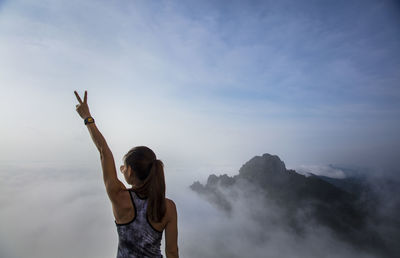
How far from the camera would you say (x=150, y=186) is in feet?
8.92

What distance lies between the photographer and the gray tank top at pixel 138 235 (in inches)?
109

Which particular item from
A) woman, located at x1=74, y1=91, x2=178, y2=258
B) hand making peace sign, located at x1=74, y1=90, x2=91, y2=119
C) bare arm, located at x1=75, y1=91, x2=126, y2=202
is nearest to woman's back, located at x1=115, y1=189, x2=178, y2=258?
woman, located at x1=74, y1=91, x2=178, y2=258

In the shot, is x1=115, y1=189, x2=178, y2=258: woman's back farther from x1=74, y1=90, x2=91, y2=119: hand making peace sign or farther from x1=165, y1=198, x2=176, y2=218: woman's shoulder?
x1=74, y1=90, x2=91, y2=119: hand making peace sign

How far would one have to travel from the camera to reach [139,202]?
2.75 meters

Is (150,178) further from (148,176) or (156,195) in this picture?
(156,195)

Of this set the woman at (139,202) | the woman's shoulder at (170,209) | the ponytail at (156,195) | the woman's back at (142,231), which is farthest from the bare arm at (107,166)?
the woman's shoulder at (170,209)

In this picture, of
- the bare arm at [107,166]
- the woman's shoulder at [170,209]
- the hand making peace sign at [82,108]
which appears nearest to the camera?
the bare arm at [107,166]

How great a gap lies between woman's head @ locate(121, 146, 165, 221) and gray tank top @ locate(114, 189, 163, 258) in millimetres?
101

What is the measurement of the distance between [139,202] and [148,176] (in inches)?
13.5

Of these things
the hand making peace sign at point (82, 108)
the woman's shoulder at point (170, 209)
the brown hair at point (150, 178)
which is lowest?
the woman's shoulder at point (170, 209)

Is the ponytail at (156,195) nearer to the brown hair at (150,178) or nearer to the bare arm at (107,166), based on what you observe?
the brown hair at (150,178)

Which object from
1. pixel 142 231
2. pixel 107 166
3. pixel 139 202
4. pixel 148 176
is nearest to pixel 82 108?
pixel 107 166

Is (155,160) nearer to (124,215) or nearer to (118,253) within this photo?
(124,215)

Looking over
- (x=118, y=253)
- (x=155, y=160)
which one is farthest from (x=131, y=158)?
(x=118, y=253)
